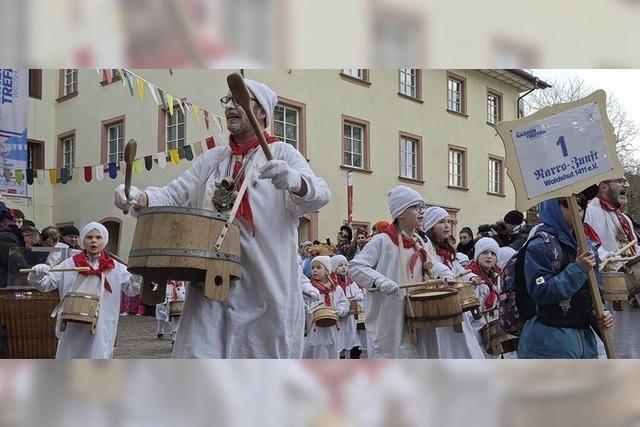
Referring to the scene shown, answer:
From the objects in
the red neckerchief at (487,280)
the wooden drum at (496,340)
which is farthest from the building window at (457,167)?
the wooden drum at (496,340)

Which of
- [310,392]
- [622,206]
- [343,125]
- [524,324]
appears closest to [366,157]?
[343,125]

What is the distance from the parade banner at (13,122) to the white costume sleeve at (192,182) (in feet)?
20.7

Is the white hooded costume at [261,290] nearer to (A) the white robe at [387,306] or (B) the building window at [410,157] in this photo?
(A) the white robe at [387,306]

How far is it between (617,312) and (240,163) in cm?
290

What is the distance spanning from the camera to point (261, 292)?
344cm

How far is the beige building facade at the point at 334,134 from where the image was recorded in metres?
11.2

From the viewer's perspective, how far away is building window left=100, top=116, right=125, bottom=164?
12188 millimetres

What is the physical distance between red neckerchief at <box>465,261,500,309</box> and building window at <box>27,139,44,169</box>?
8937 millimetres

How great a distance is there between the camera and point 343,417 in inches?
100

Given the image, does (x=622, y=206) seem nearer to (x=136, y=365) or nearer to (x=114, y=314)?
(x=114, y=314)

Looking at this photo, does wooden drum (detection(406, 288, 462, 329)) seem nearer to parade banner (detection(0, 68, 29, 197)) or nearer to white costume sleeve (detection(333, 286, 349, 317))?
white costume sleeve (detection(333, 286, 349, 317))
